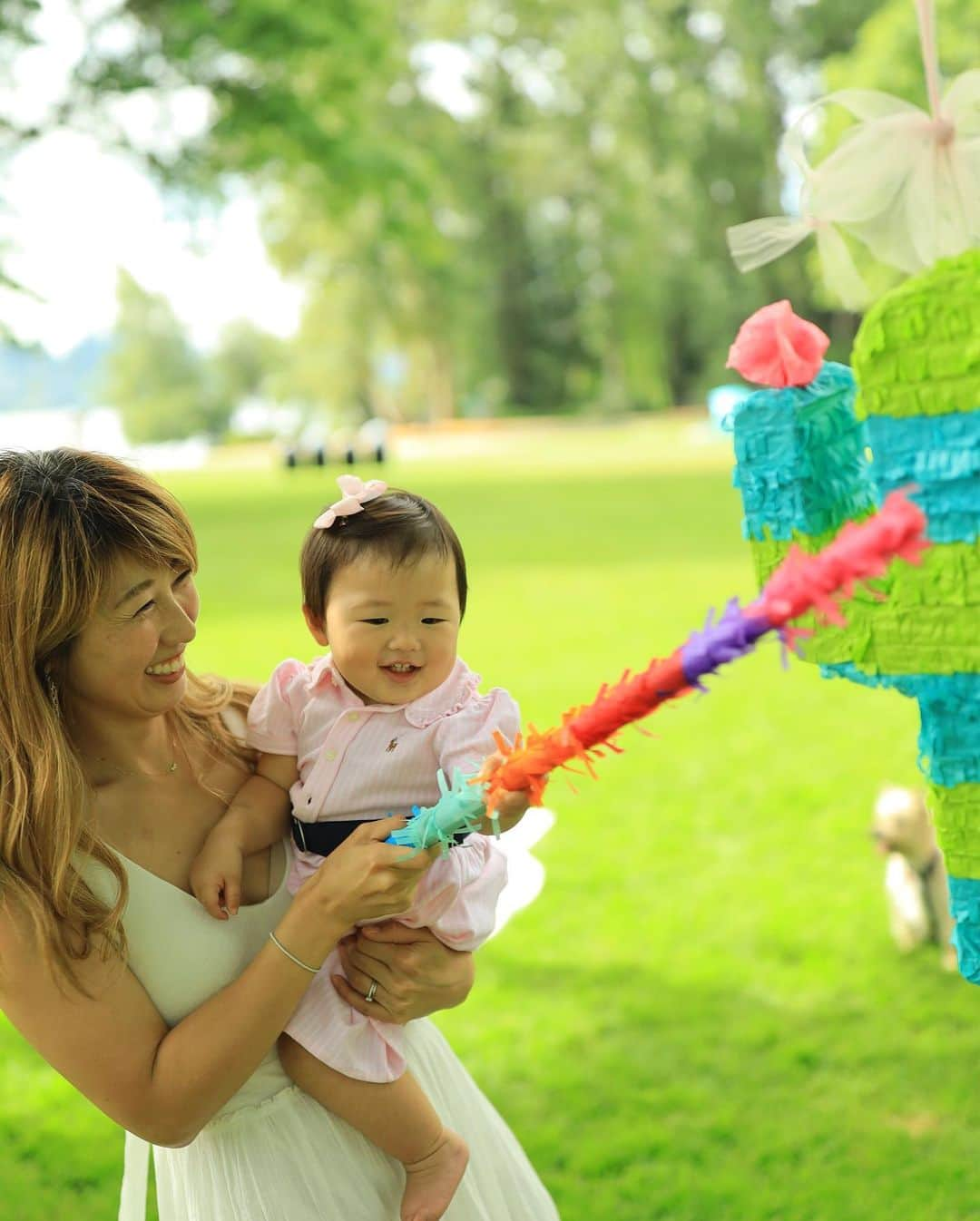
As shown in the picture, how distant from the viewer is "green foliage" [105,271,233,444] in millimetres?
68250

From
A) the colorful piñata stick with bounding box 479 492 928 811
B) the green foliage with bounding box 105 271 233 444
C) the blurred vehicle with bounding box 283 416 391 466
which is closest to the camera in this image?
the colorful piñata stick with bounding box 479 492 928 811

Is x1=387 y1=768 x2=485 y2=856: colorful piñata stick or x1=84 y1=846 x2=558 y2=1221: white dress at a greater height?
x1=387 y1=768 x2=485 y2=856: colorful piñata stick

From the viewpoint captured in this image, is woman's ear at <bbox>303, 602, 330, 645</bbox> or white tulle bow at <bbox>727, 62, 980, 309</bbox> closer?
white tulle bow at <bbox>727, 62, 980, 309</bbox>

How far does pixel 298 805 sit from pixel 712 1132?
1996 mm

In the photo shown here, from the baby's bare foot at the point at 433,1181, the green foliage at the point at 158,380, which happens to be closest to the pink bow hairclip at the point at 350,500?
the baby's bare foot at the point at 433,1181

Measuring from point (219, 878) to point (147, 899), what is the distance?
0.08 meters

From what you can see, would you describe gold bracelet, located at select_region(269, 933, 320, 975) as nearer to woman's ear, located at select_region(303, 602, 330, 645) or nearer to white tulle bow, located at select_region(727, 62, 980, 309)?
woman's ear, located at select_region(303, 602, 330, 645)

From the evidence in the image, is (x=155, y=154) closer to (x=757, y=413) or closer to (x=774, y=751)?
(x=774, y=751)

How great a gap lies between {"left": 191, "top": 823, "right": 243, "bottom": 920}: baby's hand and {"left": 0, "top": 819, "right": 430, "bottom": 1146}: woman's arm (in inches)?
3.5

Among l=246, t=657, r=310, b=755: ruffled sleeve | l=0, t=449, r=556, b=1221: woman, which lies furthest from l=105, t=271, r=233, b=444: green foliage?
l=0, t=449, r=556, b=1221: woman

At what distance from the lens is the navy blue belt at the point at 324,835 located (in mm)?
1568

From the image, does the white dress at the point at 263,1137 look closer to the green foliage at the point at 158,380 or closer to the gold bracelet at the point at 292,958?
the gold bracelet at the point at 292,958

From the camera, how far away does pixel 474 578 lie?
1134 cm

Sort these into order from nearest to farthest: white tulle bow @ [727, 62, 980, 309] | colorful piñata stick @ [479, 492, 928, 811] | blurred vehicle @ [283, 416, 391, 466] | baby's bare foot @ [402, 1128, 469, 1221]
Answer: colorful piñata stick @ [479, 492, 928, 811]
white tulle bow @ [727, 62, 980, 309]
baby's bare foot @ [402, 1128, 469, 1221]
blurred vehicle @ [283, 416, 391, 466]
